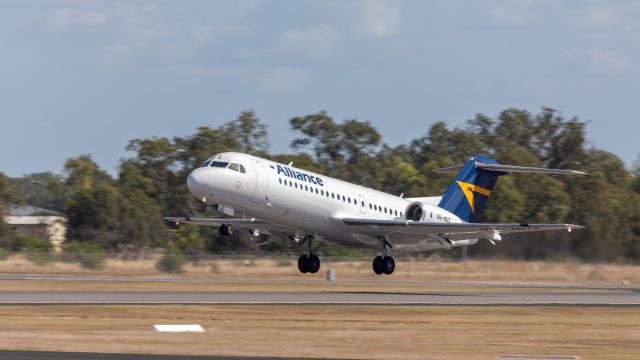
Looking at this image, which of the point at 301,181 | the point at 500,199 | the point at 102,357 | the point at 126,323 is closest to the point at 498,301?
the point at 301,181

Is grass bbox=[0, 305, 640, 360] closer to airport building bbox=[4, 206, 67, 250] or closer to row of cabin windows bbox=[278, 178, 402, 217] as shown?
row of cabin windows bbox=[278, 178, 402, 217]

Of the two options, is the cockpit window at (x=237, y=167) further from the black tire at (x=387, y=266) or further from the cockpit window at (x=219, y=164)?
the black tire at (x=387, y=266)

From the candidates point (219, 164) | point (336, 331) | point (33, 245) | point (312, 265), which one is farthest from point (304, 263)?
point (33, 245)

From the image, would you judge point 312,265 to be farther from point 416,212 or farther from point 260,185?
point 260,185

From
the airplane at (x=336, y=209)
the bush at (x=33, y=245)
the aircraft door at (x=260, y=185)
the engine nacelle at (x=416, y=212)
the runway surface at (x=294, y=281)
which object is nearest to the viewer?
the airplane at (x=336, y=209)

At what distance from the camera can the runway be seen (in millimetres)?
32969

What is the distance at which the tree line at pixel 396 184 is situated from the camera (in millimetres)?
59406

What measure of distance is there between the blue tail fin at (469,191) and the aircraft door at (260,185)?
11.6 m

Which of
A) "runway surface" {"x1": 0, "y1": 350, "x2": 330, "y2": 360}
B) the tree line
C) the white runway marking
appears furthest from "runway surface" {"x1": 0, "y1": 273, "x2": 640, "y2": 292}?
"runway surface" {"x1": 0, "y1": 350, "x2": 330, "y2": 360}

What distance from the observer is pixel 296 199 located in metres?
39.8

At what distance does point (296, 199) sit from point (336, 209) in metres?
2.42

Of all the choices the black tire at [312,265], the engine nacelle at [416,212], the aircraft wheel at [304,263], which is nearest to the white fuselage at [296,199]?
the engine nacelle at [416,212]

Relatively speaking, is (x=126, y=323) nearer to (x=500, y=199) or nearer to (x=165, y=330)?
(x=165, y=330)

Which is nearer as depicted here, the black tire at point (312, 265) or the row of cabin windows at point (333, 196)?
the row of cabin windows at point (333, 196)
